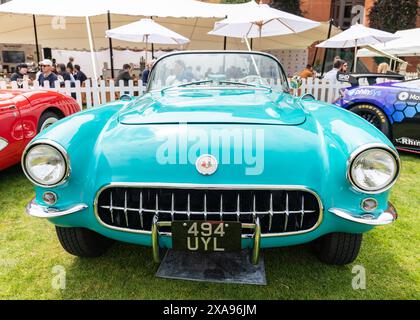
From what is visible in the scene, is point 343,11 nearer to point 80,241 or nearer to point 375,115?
point 375,115

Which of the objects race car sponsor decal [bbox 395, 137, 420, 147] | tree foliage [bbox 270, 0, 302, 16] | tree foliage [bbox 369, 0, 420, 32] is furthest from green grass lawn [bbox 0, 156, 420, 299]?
tree foliage [bbox 270, 0, 302, 16]

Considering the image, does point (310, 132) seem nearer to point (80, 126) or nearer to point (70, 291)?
point (80, 126)

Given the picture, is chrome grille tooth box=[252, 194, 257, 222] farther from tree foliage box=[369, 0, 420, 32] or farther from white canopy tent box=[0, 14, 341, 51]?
tree foliage box=[369, 0, 420, 32]

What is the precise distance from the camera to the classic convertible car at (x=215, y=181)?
1.91 m

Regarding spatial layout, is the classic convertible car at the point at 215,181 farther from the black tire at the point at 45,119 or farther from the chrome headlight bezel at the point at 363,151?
the black tire at the point at 45,119

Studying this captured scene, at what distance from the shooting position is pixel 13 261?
8.27 ft

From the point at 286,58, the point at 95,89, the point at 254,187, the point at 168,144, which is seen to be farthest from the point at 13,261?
the point at 286,58

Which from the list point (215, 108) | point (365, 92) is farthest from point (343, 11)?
point (215, 108)

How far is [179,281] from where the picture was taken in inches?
90.0

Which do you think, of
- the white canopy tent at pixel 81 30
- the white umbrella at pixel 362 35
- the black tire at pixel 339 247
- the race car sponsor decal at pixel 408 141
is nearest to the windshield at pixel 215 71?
the black tire at pixel 339 247

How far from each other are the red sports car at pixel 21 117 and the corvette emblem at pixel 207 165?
2.62 m

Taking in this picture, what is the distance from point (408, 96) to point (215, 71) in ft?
10.9
